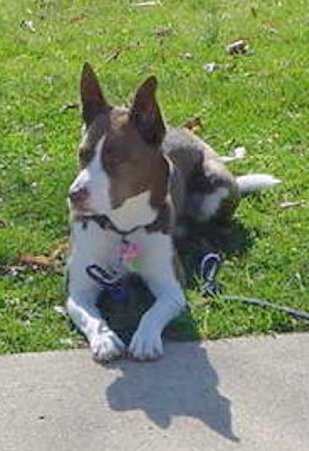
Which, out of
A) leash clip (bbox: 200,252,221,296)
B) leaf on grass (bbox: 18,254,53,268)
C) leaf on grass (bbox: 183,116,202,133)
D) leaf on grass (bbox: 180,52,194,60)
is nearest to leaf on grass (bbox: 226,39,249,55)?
leaf on grass (bbox: 180,52,194,60)

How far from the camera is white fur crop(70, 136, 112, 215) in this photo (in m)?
5.54

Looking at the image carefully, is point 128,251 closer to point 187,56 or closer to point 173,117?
point 173,117

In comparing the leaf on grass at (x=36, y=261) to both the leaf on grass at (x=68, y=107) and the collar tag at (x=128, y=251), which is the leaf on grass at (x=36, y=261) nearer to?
the collar tag at (x=128, y=251)

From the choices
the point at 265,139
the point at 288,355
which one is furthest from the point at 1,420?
the point at 265,139

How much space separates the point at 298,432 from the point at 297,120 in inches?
158

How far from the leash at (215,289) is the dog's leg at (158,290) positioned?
0.21 meters

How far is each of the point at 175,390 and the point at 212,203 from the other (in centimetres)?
175

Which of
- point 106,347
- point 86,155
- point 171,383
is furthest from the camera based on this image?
point 86,155

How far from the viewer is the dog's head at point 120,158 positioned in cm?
559

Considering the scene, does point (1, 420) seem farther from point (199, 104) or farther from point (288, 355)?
point (199, 104)

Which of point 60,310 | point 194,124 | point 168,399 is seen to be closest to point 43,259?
point 60,310

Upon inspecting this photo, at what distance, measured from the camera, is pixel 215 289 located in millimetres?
6125

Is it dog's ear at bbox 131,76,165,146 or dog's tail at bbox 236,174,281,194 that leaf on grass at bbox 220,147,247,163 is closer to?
dog's tail at bbox 236,174,281,194

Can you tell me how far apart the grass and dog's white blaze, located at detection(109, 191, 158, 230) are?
15.0 inches
